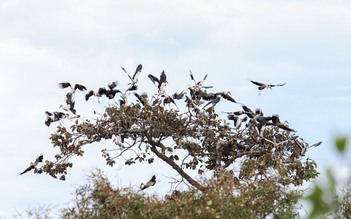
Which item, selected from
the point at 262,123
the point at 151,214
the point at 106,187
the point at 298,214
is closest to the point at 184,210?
the point at 151,214

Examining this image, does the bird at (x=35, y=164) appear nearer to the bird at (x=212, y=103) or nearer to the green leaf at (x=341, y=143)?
the bird at (x=212, y=103)

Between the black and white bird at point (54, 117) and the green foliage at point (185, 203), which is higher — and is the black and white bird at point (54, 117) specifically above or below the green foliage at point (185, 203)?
above

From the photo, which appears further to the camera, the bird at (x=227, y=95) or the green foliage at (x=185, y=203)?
the bird at (x=227, y=95)

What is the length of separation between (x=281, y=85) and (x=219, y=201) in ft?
20.8

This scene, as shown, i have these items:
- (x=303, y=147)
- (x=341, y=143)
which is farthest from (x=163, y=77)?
(x=341, y=143)

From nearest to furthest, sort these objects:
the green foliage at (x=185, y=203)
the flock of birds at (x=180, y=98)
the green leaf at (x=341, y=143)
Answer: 1. the green leaf at (x=341, y=143)
2. the green foliage at (x=185, y=203)
3. the flock of birds at (x=180, y=98)

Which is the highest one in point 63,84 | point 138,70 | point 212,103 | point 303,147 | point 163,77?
point 63,84

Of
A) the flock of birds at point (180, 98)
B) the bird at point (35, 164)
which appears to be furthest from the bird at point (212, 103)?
the bird at point (35, 164)

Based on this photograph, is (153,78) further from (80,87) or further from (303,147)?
(303,147)

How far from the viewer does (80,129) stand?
46.9ft

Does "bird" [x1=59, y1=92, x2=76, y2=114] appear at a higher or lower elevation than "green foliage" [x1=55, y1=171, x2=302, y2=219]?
higher

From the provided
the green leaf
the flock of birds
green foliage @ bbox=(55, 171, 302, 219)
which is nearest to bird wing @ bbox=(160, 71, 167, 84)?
the flock of birds

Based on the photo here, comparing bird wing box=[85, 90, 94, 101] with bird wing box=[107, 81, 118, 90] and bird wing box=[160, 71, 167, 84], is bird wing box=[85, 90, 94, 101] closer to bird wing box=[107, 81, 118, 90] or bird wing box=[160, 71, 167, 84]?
bird wing box=[107, 81, 118, 90]

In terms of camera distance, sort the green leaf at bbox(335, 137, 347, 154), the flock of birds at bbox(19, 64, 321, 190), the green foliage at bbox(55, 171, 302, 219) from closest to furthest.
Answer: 1. the green leaf at bbox(335, 137, 347, 154)
2. the green foliage at bbox(55, 171, 302, 219)
3. the flock of birds at bbox(19, 64, 321, 190)
